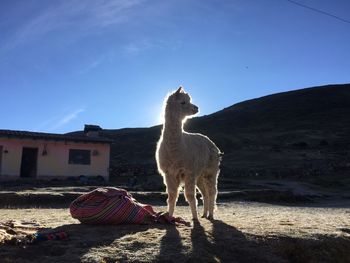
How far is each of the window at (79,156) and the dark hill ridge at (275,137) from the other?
465cm

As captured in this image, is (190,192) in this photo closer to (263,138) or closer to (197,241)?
(197,241)

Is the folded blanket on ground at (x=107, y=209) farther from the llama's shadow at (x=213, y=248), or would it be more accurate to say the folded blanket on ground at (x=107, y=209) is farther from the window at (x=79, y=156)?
the window at (x=79, y=156)

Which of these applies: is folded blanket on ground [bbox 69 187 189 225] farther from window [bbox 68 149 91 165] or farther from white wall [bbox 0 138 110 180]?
window [bbox 68 149 91 165]

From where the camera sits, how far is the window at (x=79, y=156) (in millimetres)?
31953

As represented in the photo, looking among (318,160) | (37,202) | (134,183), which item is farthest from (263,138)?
(37,202)

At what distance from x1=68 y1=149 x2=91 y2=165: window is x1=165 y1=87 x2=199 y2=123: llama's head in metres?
24.0

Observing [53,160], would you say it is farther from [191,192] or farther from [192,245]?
[192,245]

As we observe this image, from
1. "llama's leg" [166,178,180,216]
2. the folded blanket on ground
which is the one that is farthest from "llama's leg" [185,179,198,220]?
the folded blanket on ground

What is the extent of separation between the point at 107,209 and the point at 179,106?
2649mm

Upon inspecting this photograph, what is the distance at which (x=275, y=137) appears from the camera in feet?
210

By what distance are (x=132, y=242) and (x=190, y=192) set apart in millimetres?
2647

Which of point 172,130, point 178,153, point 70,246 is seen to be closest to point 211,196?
point 178,153

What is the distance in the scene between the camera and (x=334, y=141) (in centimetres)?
5788

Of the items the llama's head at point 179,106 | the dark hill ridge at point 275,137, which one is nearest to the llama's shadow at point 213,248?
the llama's head at point 179,106
